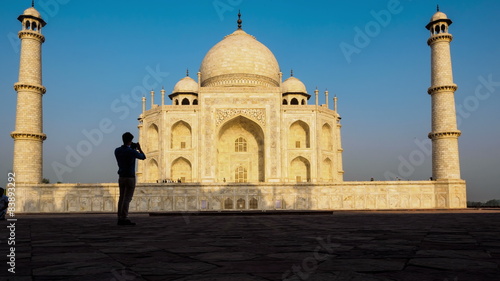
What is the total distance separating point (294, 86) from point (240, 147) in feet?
21.5

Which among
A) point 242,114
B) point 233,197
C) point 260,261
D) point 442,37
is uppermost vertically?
point 442,37

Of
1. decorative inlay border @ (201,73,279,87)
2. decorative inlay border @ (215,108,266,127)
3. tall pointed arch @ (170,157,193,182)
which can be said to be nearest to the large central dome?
decorative inlay border @ (201,73,279,87)

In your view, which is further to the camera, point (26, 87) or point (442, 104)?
point (442, 104)

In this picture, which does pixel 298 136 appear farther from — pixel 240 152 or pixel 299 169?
pixel 240 152

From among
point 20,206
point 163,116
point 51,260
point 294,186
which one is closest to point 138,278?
point 51,260

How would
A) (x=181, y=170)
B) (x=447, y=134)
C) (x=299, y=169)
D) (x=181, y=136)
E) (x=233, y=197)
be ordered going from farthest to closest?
1. (x=181, y=136)
2. (x=299, y=169)
3. (x=181, y=170)
4. (x=447, y=134)
5. (x=233, y=197)

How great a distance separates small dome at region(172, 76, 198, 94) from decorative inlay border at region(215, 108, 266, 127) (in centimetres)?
502

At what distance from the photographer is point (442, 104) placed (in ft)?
75.6

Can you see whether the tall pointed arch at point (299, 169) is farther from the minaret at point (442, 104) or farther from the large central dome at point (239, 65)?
the minaret at point (442, 104)

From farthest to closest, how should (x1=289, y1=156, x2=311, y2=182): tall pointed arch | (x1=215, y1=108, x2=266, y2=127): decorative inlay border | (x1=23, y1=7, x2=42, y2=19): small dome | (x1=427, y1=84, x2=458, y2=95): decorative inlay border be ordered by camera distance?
(x1=289, y1=156, x2=311, y2=182): tall pointed arch, (x1=215, y1=108, x2=266, y2=127): decorative inlay border, (x1=427, y1=84, x2=458, y2=95): decorative inlay border, (x1=23, y1=7, x2=42, y2=19): small dome

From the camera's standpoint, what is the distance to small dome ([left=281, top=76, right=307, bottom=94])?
3172 cm

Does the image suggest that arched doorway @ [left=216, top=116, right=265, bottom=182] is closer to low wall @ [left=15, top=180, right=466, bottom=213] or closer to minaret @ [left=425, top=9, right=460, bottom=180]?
low wall @ [left=15, top=180, right=466, bottom=213]

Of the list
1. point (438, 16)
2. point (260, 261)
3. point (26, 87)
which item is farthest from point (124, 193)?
point (438, 16)

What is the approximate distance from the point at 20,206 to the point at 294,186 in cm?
1284
